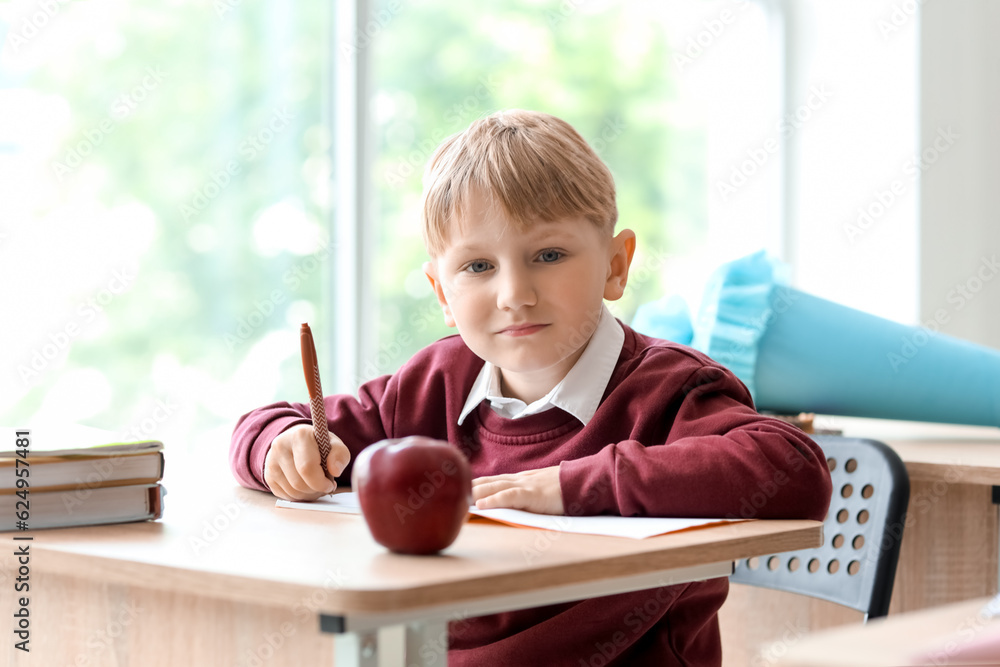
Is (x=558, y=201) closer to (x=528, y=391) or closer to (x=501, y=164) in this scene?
(x=501, y=164)

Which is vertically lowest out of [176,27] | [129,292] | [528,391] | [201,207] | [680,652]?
[680,652]

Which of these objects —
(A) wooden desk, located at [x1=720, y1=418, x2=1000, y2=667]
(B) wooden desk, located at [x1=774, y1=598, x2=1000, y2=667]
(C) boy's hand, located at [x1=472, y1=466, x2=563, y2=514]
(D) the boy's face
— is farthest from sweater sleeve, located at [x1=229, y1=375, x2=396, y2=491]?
(B) wooden desk, located at [x1=774, y1=598, x2=1000, y2=667]

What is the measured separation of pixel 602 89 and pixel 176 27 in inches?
61.6

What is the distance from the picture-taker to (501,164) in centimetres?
121

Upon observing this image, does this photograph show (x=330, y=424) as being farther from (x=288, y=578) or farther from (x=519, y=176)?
(x=288, y=578)

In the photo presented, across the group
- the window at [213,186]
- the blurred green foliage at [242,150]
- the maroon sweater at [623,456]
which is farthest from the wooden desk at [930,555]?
the blurred green foliage at [242,150]

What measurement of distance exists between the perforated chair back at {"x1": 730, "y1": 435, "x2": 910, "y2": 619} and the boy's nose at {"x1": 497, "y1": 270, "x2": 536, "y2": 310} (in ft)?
1.76

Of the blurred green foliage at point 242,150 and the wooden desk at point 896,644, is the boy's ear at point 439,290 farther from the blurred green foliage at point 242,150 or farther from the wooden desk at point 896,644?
the blurred green foliage at point 242,150

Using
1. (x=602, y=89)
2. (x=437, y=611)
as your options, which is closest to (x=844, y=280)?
(x=602, y=89)

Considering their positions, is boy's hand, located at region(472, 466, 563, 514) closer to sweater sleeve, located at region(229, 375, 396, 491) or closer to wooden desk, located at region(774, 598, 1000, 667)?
sweater sleeve, located at region(229, 375, 396, 491)

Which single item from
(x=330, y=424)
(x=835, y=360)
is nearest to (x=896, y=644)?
(x=330, y=424)

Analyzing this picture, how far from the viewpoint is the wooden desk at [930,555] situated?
63.0 inches

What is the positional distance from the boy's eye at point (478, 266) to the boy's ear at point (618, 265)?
18cm

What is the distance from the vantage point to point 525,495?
3.34ft
